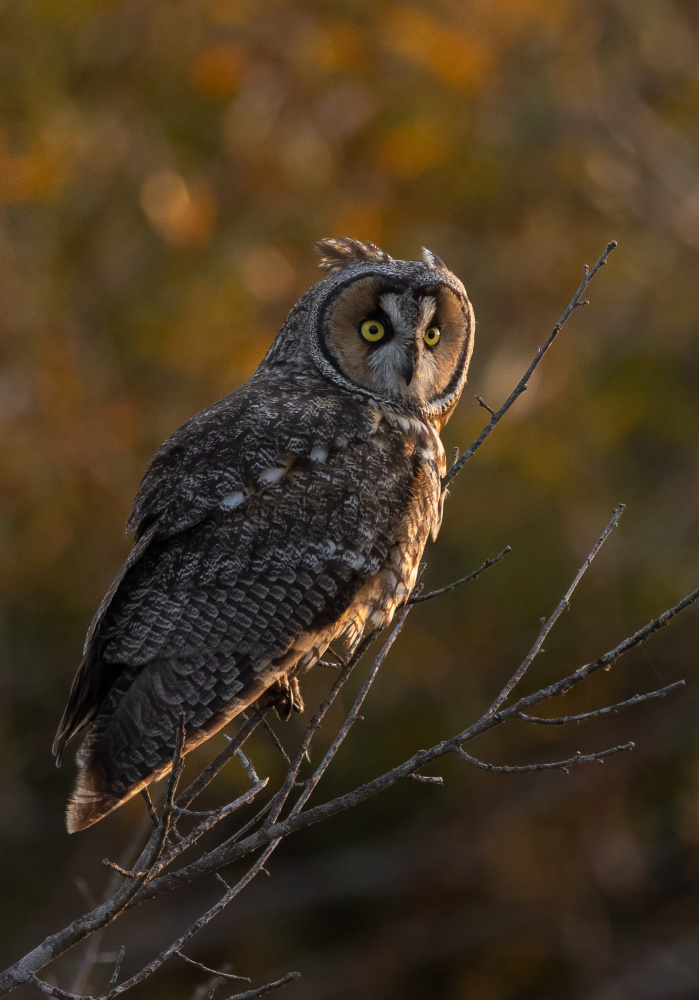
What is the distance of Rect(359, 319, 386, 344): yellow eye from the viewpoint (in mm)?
3506

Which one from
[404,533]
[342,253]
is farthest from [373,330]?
[404,533]

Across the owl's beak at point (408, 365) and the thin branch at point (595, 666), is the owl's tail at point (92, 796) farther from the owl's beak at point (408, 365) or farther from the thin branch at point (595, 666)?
the owl's beak at point (408, 365)

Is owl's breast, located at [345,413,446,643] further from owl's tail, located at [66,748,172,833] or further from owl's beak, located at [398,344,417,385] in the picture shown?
owl's tail, located at [66,748,172,833]

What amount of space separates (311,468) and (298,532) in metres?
0.18

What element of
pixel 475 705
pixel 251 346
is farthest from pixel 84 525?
pixel 475 705

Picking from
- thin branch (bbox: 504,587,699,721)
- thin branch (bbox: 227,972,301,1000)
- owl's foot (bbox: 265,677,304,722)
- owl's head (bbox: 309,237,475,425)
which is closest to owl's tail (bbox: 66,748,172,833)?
owl's foot (bbox: 265,677,304,722)

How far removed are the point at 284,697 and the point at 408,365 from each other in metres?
1.05

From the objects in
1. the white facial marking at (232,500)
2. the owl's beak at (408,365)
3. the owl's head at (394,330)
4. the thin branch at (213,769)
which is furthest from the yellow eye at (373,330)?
the thin branch at (213,769)

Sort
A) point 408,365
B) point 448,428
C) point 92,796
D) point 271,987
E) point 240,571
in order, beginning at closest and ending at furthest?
1. point 271,987
2. point 92,796
3. point 240,571
4. point 408,365
5. point 448,428

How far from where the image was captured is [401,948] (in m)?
8.02

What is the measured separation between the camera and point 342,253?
3.89 metres

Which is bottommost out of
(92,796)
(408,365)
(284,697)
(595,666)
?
(92,796)

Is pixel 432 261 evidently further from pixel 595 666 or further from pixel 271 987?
pixel 271 987

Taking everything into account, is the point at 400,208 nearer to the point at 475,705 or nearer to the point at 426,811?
the point at 475,705
